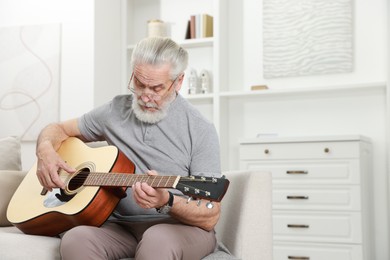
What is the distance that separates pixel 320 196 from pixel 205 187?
2.32 meters

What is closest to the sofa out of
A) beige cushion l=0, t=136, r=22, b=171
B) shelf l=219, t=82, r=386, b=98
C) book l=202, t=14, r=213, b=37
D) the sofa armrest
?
the sofa armrest

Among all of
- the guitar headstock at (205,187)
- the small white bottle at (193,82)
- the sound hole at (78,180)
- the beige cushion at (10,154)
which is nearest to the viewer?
the guitar headstock at (205,187)

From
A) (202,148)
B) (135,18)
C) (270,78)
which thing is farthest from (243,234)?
(135,18)

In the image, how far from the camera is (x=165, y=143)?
6.67 ft

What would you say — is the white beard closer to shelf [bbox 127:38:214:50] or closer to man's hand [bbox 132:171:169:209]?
man's hand [bbox 132:171:169:209]

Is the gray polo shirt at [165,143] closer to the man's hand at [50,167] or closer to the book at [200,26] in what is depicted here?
the man's hand at [50,167]

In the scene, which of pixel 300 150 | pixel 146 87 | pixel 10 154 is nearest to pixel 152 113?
pixel 146 87

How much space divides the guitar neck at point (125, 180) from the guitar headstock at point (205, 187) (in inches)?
1.2

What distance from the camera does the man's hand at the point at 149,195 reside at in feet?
5.38

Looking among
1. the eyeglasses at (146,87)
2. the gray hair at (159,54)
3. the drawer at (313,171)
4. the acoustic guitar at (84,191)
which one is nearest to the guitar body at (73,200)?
the acoustic guitar at (84,191)

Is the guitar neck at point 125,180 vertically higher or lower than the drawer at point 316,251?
higher

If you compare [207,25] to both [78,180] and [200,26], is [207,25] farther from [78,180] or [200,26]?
[78,180]

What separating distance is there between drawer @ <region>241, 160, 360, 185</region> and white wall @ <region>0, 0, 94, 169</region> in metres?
1.44

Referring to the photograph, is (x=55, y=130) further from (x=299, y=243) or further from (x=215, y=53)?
(x=215, y=53)
